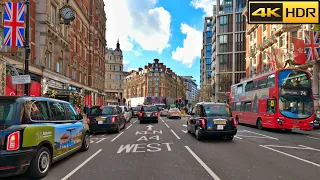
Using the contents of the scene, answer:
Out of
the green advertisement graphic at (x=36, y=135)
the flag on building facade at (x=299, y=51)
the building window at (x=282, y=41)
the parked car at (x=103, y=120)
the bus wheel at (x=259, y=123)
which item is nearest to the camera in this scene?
the green advertisement graphic at (x=36, y=135)

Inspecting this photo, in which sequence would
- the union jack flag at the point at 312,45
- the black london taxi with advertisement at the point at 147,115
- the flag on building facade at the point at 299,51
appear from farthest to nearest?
the flag on building facade at the point at 299,51, the union jack flag at the point at 312,45, the black london taxi with advertisement at the point at 147,115

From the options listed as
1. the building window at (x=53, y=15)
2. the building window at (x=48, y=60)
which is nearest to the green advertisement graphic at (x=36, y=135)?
the building window at (x=48, y=60)

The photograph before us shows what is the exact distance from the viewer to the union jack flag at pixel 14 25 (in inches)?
436

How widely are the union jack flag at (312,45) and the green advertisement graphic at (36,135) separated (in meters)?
25.8

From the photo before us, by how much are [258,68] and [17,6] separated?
148 feet

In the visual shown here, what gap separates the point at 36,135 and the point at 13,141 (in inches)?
21.9

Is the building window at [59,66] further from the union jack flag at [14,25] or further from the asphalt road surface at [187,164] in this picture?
the asphalt road surface at [187,164]

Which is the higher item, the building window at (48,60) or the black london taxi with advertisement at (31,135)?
the building window at (48,60)

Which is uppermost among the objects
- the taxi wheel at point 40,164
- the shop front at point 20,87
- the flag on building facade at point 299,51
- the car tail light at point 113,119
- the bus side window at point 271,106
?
the flag on building facade at point 299,51

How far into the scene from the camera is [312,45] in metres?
25.4

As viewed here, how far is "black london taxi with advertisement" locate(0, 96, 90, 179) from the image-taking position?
5098 millimetres

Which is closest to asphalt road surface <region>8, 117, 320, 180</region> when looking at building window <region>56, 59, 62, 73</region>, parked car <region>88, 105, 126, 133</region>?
parked car <region>88, 105, 126, 133</region>

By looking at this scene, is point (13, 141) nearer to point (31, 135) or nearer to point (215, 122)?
point (31, 135)

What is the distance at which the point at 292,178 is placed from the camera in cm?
571
